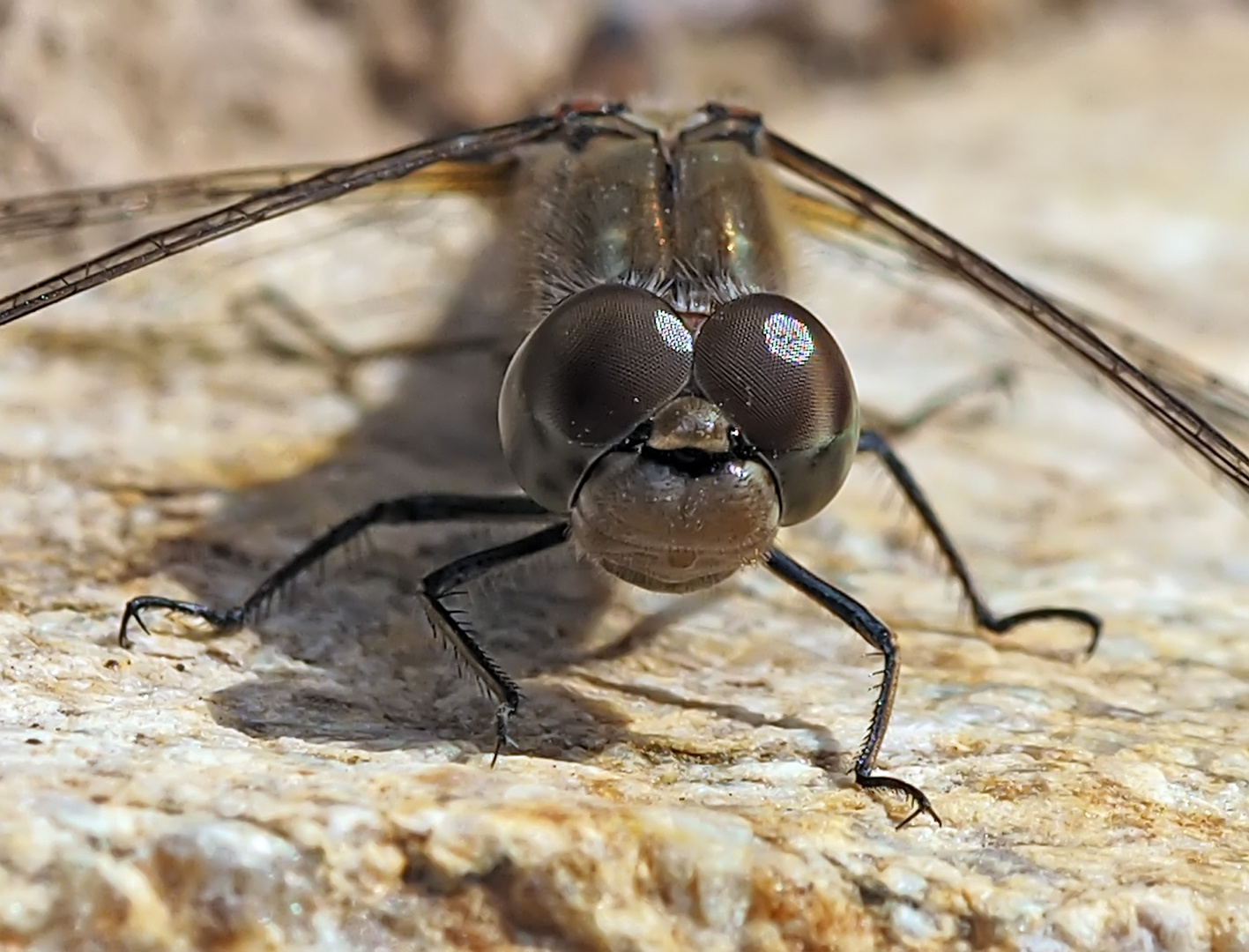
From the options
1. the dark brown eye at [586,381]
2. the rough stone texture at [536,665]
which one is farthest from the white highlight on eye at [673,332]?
the rough stone texture at [536,665]

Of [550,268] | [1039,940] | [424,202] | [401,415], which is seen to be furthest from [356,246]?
[1039,940]

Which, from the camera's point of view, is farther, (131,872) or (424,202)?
(424,202)

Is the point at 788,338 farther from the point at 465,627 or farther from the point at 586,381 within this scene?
the point at 465,627

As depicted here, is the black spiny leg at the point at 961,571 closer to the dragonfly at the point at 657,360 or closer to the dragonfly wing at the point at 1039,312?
the dragonfly at the point at 657,360

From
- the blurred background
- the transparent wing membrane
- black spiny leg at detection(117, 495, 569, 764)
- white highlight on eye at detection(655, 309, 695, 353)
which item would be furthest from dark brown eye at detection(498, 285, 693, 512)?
the blurred background

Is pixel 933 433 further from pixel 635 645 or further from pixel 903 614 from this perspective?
pixel 635 645

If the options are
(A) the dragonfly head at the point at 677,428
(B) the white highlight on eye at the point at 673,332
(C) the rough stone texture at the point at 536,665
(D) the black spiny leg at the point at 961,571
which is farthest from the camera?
(D) the black spiny leg at the point at 961,571

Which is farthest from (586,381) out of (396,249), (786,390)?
(396,249)

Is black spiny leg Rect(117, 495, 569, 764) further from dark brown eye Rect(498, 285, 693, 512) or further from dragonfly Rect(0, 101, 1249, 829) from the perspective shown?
dark brown eye Rect(498, 285, 693, 512)
